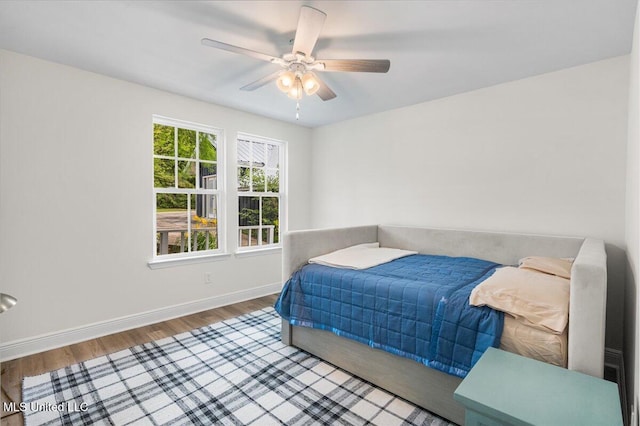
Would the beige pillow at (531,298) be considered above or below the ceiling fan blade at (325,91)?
below

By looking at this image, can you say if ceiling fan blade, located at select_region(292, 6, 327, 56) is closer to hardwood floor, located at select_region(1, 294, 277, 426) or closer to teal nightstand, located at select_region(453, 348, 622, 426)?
teal nightstand, located at select_region(453, 348, 622, 426)

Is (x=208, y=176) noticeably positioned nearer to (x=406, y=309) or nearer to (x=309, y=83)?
(x=309, y=83)

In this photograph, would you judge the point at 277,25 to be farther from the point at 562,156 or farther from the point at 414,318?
the point at 562,156

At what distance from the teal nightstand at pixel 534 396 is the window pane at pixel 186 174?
3.16 meters

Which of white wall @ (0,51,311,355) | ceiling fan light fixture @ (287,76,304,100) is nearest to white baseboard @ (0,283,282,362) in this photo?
white wall @ (0,51,311,355)

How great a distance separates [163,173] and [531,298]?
3.32 m

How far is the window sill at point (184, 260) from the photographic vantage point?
3.13m

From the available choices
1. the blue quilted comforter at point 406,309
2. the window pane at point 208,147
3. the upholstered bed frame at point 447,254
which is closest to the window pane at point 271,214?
Answer: the window pane at point 208,147

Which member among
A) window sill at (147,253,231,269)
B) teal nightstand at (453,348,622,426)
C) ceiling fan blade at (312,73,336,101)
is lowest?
teal nightstand at (453,348,622,426)

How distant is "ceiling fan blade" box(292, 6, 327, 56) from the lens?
1619 mm

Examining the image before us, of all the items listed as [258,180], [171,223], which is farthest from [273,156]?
[171,223]

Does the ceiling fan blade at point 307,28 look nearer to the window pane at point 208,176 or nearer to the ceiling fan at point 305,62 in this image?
the ceiling fan at point 305,62

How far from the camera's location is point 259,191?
13.6 ft

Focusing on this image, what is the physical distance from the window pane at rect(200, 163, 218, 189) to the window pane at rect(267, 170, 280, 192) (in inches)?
31.8
